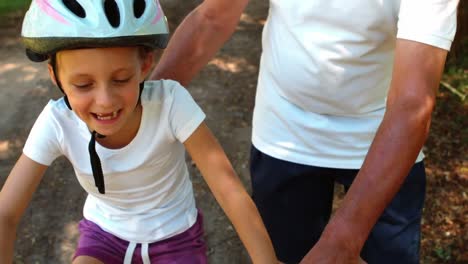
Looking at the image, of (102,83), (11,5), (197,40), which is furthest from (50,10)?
(11,5)

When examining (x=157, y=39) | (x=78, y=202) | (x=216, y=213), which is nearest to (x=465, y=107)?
(x=216, y=213)

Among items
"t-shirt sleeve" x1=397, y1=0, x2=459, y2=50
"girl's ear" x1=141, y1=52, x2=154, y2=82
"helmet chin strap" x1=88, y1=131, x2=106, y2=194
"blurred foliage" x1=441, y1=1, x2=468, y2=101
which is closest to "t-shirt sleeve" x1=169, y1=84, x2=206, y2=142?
"girl's ear" x1=141, y1=52, x2=154, y2=82

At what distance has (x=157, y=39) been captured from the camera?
2.13 meters

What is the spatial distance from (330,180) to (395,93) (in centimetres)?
97

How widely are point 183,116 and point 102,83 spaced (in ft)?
1.05

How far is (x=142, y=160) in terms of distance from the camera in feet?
7.37

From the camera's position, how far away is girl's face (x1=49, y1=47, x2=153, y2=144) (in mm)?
1954

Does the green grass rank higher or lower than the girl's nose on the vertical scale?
lower

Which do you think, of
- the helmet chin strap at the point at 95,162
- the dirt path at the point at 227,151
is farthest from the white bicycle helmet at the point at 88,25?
the dirt path at the point at 227,151

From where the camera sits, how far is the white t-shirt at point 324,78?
216 centimetres

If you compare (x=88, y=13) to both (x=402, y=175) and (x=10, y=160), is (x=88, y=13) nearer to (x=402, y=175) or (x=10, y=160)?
(x=402, y=175)

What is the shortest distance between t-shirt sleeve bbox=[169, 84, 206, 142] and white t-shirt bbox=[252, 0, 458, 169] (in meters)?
0.41

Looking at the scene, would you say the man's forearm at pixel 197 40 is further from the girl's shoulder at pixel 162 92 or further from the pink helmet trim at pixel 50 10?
the pink helmet trim at pixel 50 10

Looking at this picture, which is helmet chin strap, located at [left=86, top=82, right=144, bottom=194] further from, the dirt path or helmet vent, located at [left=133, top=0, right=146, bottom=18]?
the dirt path
